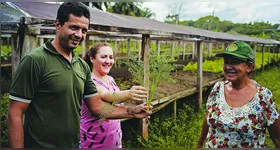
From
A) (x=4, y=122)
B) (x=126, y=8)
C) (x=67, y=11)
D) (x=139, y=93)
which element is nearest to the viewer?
(x=67, y=11)

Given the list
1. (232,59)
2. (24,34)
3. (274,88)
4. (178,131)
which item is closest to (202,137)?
(232,59)

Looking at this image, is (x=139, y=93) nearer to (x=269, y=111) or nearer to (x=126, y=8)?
(x=269, y=111)

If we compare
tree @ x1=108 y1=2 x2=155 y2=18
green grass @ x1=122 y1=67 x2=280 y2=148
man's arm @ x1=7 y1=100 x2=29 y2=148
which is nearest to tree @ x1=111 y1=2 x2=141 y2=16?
tree @ x1=108 y1=2 x2=155 y2=18

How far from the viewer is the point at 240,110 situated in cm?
195

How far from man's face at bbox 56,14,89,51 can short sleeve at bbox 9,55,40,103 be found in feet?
0.83

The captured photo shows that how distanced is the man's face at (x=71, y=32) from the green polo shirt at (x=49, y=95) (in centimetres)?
8

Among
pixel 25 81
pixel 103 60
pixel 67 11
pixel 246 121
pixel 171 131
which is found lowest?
pixel 171 131

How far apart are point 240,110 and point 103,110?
1.05 metres

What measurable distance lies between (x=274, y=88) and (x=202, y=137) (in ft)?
29.6

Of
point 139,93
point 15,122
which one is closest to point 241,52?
point 139,93

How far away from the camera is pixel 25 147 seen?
157cm

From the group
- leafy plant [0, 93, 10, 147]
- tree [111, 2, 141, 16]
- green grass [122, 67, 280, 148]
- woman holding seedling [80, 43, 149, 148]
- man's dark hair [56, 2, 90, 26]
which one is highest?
tree [111, 2, 141, 16]

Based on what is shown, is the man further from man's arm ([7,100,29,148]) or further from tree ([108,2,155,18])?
tree ([108,2,155,18])

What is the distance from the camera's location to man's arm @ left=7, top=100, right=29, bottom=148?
1.46 metres
